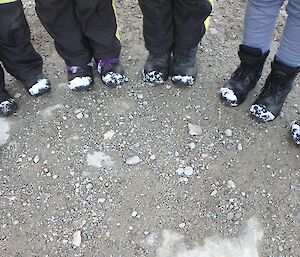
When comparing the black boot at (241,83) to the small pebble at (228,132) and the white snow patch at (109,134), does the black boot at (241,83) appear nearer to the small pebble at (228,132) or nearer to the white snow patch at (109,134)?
the small pebble at (228,132)

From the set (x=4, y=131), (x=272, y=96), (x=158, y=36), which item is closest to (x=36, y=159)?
(x=4, y=131)

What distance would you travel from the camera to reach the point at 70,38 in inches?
83.7

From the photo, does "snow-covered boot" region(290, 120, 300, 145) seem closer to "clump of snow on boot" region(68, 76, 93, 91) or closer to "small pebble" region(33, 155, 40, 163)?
"clump of snow on boot" region(68, 76, 93, 91)

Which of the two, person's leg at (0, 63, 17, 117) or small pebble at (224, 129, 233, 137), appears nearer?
small pebble at (224, 129, 233, 137)

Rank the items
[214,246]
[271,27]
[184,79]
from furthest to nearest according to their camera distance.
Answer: [184,79] → [271,27] → [214,246]

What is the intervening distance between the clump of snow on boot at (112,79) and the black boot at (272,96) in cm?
70

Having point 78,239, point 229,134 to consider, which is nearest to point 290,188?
point 229,134

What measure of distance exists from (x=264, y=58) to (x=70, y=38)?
0.93 meters

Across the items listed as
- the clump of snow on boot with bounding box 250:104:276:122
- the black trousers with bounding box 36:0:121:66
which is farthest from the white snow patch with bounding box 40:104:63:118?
the clump of snow on boot with bounding box 250:104:276:122

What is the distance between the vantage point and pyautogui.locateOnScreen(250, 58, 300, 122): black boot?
6.87 ft

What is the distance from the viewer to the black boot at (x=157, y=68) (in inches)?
90.1

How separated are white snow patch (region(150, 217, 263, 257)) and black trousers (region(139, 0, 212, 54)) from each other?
2.96 ft

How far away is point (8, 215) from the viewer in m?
2.00

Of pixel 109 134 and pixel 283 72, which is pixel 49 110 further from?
pixel 283 72
